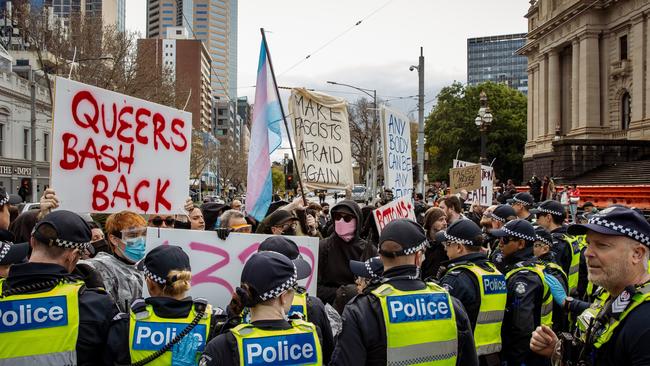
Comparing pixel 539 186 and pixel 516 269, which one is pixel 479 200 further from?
pixel 539 186

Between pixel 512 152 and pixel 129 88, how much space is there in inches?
1931

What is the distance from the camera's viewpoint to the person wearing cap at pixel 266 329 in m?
2.96

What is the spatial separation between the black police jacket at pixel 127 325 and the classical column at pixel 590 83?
49.4 metres

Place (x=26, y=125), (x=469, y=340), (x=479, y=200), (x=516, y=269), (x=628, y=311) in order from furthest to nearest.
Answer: (x=26, y=125), (x=479, y=200), (x=516, y=269), (x=469, y=340), (x=628, y=311)

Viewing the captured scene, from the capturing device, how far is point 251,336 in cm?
297

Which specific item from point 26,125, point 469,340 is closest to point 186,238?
point 469,340

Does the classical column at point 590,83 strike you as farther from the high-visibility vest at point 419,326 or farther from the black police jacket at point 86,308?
the black police jacket at point 86,308

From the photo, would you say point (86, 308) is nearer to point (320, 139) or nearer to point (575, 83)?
point (320, 139)

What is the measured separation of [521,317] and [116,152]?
3.62 meters

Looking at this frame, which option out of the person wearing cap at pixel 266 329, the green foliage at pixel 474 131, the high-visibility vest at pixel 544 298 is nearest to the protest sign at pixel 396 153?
the high-visibility vest at pixel 544 298

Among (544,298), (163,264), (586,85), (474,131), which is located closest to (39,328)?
(163,264)

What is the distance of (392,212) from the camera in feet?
22.5

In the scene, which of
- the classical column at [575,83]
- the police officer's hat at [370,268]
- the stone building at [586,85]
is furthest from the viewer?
the classical column at [575,83]

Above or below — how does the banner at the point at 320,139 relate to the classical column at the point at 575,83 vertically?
below
